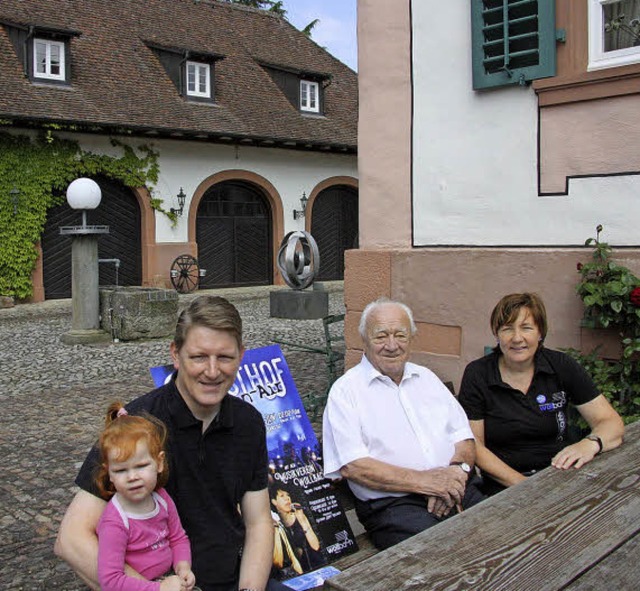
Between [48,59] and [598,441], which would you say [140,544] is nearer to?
[598,441]

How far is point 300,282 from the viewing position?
13547 millimetres

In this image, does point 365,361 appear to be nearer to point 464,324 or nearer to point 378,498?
point 378,498

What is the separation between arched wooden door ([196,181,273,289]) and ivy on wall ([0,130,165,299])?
3.24 metres

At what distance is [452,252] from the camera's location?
534cm

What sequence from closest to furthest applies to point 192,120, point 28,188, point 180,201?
point 28,188 → point 192,120 → point 180,201

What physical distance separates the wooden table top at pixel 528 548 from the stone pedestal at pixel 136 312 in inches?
335

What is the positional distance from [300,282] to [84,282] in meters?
4.13

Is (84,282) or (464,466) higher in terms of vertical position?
(84,282)

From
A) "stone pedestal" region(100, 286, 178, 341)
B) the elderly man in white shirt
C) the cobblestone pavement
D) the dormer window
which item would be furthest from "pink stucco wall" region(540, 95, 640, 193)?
the dormer window

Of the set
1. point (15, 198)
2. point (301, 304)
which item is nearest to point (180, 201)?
point (15, 198)

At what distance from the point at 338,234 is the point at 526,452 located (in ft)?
60.2

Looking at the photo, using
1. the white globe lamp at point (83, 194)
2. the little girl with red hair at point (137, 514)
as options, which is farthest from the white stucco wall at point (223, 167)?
the little girl with red hair at point (137, 514)

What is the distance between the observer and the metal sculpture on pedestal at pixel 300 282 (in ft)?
40.7

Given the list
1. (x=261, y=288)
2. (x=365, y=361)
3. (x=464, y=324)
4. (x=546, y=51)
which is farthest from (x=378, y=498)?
(x=261, y=288)
